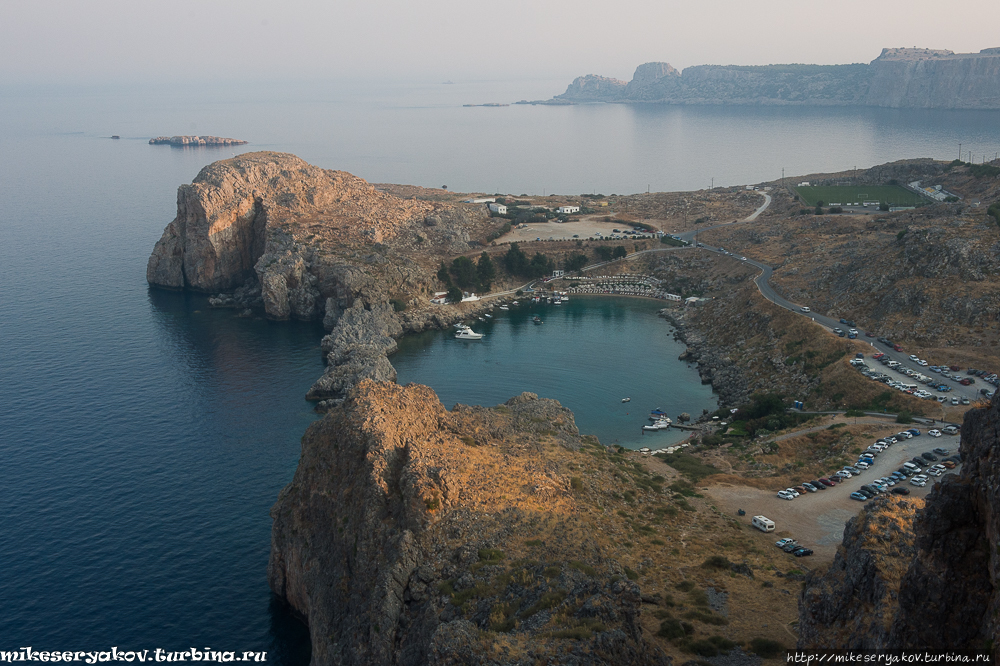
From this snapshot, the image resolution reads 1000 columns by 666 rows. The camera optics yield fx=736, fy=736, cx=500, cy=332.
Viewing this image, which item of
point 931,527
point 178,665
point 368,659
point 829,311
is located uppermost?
point 931,527

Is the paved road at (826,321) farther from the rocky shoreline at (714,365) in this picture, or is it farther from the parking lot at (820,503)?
the parking lot at (820,503)

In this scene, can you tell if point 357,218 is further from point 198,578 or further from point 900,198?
point 900,198

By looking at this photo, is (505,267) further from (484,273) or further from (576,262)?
(576,262)

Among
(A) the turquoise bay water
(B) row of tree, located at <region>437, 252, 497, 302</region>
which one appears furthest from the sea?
(B) row of tree, located at <region>437, 252, 497, 302</region>

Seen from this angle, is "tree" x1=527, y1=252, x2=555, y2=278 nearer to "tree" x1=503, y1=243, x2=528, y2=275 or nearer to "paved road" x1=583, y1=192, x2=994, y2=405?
"tree" x1=503, y1=243, x2=528, y2=275

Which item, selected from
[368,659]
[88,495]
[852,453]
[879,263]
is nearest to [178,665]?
[368,659]

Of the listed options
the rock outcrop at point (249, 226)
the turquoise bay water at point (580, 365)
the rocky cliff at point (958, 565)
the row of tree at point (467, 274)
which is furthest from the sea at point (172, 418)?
the rocky cliff at point (958, 565)

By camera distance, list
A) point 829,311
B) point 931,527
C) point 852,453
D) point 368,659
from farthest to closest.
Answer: point 829,311 → point 852,453 → point 368,659 → point 931,527
